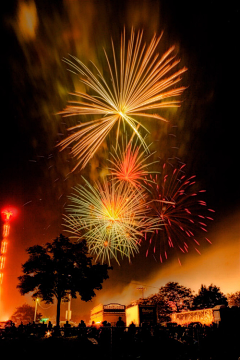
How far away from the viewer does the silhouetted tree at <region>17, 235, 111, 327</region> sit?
27.5 m

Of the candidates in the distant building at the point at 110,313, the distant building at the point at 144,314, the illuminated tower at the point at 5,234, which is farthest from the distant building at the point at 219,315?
the illuminated tower at the point at 5,234

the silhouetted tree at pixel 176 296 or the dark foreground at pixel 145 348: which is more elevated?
the silhouetted tree at pixel 176 296

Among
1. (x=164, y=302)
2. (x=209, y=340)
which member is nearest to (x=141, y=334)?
(x=209, y=340)

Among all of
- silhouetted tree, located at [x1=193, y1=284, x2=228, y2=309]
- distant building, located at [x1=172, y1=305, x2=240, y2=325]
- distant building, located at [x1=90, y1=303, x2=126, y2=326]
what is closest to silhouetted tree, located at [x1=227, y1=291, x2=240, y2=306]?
silhouetted tree, located at [x1=193, y1=284, x2=228, y2=309]

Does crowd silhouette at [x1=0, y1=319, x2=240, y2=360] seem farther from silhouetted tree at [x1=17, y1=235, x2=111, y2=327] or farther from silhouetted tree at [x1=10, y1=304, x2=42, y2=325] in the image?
silhouetted tree at [x1=10, y1=304, x2=42, y2=325]

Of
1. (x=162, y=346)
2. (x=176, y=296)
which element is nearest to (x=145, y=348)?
(x=162, y=346)

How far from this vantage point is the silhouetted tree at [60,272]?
1085 inches

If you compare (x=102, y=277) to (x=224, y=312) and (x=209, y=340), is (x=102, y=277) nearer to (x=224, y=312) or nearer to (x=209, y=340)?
(x=224, y=312)

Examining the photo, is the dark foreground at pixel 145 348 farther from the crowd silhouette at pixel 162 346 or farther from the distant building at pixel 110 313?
the distant building at pixel 110 313

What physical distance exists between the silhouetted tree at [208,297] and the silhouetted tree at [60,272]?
6289 cm

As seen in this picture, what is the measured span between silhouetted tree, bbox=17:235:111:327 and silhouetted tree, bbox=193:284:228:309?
2476 inches

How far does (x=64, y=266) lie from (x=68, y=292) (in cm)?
289

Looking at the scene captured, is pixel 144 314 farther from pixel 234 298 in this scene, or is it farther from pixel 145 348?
pixel 234 298

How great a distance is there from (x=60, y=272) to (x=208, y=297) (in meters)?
71.7
